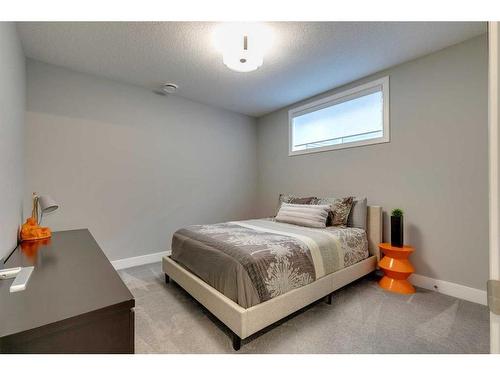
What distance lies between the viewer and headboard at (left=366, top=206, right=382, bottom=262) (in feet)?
8.40

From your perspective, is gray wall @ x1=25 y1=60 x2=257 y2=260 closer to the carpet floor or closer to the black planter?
the carpet floor

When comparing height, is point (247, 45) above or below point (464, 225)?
above

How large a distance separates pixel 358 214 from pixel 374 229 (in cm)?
24

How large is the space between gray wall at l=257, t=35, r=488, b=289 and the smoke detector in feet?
8.25

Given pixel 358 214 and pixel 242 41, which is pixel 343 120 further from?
pixel 242 41

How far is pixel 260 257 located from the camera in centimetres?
158

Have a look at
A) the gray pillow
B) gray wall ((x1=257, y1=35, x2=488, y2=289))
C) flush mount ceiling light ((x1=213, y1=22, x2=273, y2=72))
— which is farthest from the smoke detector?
the gray pillow

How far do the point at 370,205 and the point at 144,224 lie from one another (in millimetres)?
3017

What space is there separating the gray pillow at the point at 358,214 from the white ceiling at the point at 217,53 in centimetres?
156

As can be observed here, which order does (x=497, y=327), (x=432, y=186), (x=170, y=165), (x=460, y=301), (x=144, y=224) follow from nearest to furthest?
(x=497, y=327) < (x=460, y=301) < (x=432, y=186) < (x=144, y=224) < (x=170, y=165)

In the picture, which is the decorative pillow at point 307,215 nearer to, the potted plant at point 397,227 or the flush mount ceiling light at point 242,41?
the potted plant at point 397,227

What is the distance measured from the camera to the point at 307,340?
61.1 inches

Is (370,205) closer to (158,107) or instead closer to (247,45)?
(247,45)

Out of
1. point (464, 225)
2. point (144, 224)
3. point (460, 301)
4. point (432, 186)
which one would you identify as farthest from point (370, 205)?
point (144, 224)
